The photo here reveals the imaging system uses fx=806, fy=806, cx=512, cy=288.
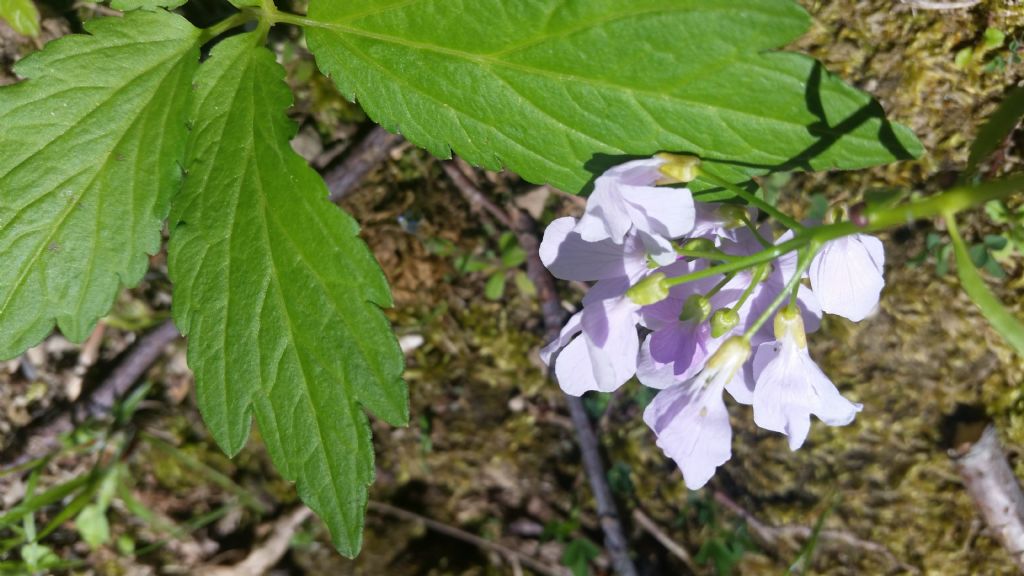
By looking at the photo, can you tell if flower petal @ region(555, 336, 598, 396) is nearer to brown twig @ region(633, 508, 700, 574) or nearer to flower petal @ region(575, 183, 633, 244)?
flower petal @ region(575, 183, 633, 244)

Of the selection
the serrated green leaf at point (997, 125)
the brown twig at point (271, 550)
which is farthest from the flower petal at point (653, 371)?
the brown twig at point (271, 550)

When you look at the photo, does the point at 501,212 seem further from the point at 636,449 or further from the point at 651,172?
the point at 651,172

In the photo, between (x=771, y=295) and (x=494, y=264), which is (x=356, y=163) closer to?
(x=494, y=264)

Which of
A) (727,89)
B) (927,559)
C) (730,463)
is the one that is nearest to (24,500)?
(730,463)

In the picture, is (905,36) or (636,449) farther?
(636,449)

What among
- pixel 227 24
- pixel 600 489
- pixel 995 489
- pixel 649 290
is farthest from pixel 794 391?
pixel 227 24

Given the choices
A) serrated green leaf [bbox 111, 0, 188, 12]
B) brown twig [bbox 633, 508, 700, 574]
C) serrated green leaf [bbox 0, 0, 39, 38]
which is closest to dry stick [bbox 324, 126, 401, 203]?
serrated green leaf [bbox 111, 0, 188, 12]
